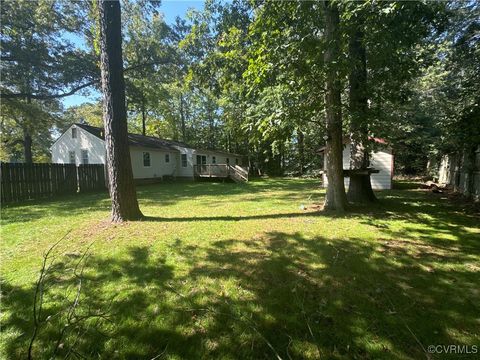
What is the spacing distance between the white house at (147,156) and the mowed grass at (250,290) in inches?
495

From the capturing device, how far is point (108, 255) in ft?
13.3

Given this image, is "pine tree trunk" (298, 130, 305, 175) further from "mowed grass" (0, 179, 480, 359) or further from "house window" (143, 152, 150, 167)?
"mowed grass" (0, 179, 480, 359)

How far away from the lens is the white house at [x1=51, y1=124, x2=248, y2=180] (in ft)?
55.9

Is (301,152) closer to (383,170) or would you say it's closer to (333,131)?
(383,170)

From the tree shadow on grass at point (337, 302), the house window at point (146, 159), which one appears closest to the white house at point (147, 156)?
the house window at point (146, 159)

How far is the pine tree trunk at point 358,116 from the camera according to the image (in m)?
6.06

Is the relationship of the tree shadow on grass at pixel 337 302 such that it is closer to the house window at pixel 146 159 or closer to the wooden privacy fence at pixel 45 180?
the wooden privacy fence at pixel 45 180

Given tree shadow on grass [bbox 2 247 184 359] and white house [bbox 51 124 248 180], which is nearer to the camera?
tree shadow on grass [bbox 2 247 184 359]

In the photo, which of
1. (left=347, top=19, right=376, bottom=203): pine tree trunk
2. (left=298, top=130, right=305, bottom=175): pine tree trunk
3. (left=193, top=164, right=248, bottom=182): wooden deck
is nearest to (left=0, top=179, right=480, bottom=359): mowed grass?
(left=347, top=19, right=376, bottom=203): pine tree trunk

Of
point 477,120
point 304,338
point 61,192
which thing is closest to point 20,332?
point 304,338

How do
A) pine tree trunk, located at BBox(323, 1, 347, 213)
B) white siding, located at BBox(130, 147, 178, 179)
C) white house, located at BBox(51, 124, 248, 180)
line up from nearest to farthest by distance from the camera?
1. pine tree trunk, located at BBox(323, 1, 347, 213)
2. white house, located at BBox(51, 124, 248, 180)
3. white siding, located at BBox(130, 147, 178, 179)

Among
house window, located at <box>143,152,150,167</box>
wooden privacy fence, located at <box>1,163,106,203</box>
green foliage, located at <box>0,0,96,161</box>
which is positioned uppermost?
green foliage, located at <box>0,0,96,161</box>

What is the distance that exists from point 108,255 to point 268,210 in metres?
4.41

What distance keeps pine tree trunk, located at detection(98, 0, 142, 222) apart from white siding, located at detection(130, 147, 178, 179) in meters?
12.0
